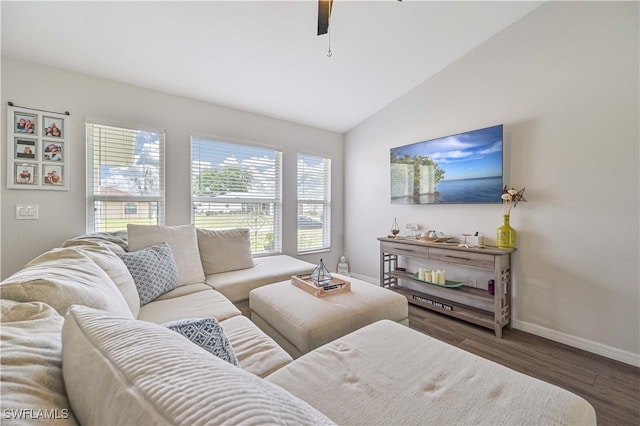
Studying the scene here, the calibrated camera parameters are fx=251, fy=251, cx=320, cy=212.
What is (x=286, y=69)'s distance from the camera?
8.28ft

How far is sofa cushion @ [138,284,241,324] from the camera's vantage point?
5.05 ft

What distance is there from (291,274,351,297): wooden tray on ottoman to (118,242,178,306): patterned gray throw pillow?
3.21 feet

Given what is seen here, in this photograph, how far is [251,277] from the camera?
2336 mm

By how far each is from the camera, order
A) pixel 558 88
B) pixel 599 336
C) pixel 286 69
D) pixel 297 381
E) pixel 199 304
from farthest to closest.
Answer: pixel 286 69, pixel 558 88, pixel 599 336, pixel 199 304, pixel 297 381

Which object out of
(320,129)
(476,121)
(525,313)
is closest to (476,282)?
(525,313)

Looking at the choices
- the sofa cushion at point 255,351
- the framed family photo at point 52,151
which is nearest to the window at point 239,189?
the framed family photo at point 52,151

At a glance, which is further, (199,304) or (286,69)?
(286,69)

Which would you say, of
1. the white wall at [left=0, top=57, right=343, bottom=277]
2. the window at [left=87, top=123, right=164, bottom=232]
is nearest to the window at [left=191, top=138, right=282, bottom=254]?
the white wall at [left=0, top=57, right=343, bottom=277]

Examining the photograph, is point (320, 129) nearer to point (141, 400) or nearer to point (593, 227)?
point (593, 227)

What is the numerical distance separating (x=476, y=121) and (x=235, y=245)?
2889 millimetres

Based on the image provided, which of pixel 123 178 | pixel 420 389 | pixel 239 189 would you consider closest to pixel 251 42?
pixel 239 189

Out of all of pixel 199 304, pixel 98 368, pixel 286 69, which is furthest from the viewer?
pixel 286 69

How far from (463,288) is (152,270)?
9.39 feet

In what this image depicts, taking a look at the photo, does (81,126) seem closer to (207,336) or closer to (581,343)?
(207,336)
